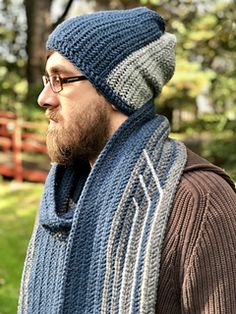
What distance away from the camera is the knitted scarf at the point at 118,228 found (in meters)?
1.71

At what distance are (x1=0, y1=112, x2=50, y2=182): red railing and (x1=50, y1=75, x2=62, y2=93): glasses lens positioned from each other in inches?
368

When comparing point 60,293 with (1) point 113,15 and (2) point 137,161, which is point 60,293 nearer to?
(2) point 137,161

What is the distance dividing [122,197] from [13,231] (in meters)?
6.33

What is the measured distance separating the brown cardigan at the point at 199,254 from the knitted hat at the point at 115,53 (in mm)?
414

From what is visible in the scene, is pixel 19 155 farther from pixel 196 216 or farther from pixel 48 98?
pixel 196 216

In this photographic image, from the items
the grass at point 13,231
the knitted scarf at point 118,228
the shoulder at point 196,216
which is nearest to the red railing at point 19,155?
the grass at point 13,231

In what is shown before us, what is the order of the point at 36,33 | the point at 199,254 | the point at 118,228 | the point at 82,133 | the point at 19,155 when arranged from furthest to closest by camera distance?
the point at 36,33
the point at 19,155
the point at 82,133
the point at 118,228
the point at 199,254

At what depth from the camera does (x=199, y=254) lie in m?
1.65

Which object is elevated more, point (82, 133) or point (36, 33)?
point (82, 133)

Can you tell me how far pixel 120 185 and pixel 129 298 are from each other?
335 mm

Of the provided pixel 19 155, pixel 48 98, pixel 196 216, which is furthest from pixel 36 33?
pixel 196 216

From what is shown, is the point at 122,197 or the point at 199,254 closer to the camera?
the point at 199,254

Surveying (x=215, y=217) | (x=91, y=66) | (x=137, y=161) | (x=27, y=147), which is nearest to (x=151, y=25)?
(x=91, y=66)

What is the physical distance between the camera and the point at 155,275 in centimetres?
168
